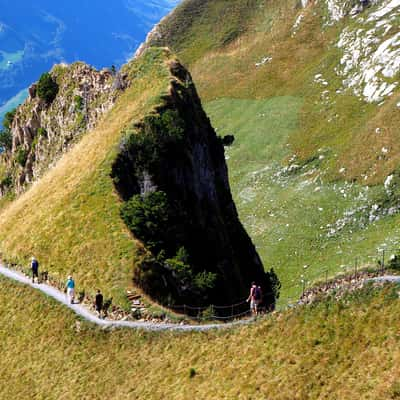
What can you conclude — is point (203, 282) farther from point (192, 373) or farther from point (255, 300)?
point (192, 373)

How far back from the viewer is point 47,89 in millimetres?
98312

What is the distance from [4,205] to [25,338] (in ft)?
197

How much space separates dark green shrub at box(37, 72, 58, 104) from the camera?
98.2 m

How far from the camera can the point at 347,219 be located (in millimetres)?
76438

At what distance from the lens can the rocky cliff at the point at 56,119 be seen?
82250 millimetres

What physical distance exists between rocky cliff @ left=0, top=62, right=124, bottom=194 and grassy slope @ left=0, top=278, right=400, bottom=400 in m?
43.0

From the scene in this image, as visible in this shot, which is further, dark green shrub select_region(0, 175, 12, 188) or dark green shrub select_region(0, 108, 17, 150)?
dark green shrub select_region(0, 108, 17, 150)

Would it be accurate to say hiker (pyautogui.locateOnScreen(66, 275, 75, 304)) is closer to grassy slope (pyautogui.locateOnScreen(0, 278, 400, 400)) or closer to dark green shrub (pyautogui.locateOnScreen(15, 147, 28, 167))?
grassy slope (pyautogui.locateOnScreen(0, 278, 400, 400))

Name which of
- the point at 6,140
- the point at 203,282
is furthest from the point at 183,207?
the point at 6,140

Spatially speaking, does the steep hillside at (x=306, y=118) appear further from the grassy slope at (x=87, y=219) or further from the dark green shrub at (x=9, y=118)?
the dark green shrub at (x=9, y=118)

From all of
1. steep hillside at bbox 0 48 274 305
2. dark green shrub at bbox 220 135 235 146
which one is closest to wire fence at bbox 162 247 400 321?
steep hillside at bbox 0 48 274 305

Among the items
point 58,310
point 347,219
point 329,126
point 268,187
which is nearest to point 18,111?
point 268,187

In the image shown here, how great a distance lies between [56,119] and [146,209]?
5424 cm

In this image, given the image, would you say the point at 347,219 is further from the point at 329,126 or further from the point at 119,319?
the point at 119,319
